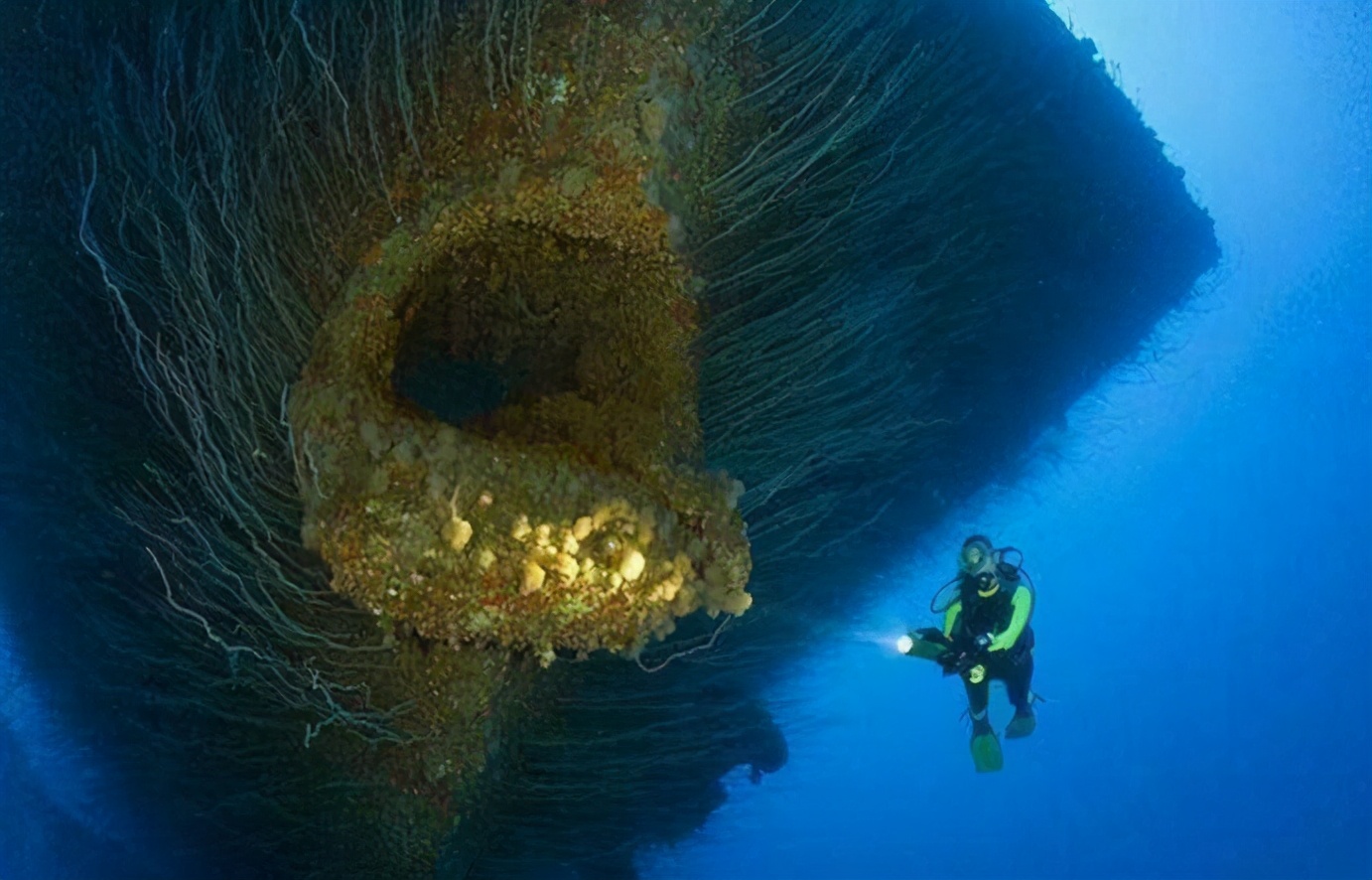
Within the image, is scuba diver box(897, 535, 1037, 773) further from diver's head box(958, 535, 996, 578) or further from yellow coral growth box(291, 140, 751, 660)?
yellow coral growth box(291, 140, 751, 660)

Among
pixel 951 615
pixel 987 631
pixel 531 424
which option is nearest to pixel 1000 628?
pixel 987 631

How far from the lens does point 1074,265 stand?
4.37 metres

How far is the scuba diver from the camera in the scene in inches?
261

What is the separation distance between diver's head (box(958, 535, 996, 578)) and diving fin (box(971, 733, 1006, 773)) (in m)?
1.56

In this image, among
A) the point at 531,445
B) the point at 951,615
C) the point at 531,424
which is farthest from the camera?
the point at 951,615

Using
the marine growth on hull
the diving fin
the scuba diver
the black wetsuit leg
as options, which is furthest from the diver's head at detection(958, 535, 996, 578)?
the marine growth on hull

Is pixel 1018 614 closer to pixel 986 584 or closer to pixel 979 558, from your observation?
pixel 986 584

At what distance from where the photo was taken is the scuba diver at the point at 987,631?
6.62m

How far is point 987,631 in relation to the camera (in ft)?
Answer: 22.6

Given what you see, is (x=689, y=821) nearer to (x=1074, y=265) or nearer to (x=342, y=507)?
(x=342, y=507)

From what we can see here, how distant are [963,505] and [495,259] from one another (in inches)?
139

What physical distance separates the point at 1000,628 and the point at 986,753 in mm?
1196

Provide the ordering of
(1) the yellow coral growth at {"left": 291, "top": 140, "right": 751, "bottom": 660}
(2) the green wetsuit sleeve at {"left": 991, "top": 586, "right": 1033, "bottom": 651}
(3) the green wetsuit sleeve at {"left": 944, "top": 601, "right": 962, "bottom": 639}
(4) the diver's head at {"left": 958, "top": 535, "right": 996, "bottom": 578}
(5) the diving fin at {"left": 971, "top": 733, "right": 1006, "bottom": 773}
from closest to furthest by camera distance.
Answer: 1. (1) the yellow coral growth at {"left": 291, "top": 140, "right": 751, "bottom": 660}
2. (4) the diver's head at {"left": 958, "top": 535, "right": 996, "bottom": 578}
3. (2) the green wetsuit sleeve at {"left": 991, "top": 586, "right": 1033, "bottom": 651}
4. (3) the green wetsuit sleeve at {"left": 944, "top": 601, "right": 962, "bottom": 639}
5. (5) the diving fin at {"left": 971, "top": 733, "right": 1006, "bottom": 773}

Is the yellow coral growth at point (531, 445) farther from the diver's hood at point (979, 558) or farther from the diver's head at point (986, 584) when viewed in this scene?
the diver's head at point (986, 584)
